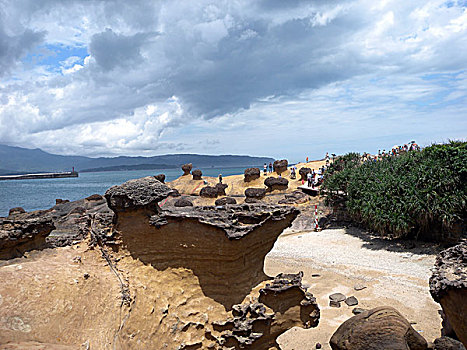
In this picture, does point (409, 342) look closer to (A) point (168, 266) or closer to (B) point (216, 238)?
(B) point (216, 238)

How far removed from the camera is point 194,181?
3784 centimetres

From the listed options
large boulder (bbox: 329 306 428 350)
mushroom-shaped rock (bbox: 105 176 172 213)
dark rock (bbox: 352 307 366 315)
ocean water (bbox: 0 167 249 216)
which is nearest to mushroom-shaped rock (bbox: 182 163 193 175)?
ocean water (bbox: 0 167 249 216)

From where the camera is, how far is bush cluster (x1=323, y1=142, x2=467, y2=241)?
492 inches

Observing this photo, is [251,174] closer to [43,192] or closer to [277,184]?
[277,184]

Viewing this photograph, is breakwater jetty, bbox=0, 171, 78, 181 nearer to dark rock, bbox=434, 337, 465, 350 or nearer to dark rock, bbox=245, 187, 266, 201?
dark rock, bbox=245, 187, 266, 201

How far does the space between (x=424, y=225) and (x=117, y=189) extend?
1267cm

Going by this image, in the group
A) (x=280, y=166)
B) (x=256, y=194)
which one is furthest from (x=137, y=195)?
(x=280, y=166)

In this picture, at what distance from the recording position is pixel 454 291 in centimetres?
424

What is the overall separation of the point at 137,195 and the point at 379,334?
4.36 metres

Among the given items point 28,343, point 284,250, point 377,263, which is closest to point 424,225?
point 377,263

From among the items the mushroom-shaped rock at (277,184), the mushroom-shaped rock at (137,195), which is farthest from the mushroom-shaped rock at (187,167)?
the mushroom-shaped rock at (137,195)

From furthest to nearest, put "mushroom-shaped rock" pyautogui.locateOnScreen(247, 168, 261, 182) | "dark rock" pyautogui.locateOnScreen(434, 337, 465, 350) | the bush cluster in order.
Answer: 1. "mushroom-shaped rock" pyautogui.locateOnScreen(247, 168, 261, 182)
2. the bush cluster
3. "dark rock" pyautogui.locateOnScreen(434, 337, 465, 350)

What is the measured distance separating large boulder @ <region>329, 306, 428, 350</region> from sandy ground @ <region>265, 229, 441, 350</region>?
221 cm

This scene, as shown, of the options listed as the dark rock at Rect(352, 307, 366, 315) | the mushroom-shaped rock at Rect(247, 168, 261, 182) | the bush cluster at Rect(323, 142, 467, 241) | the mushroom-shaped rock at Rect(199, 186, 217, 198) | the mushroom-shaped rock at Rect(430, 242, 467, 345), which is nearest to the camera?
the mushroom-shaped rock at Rect(430, 242, 467, 345)
